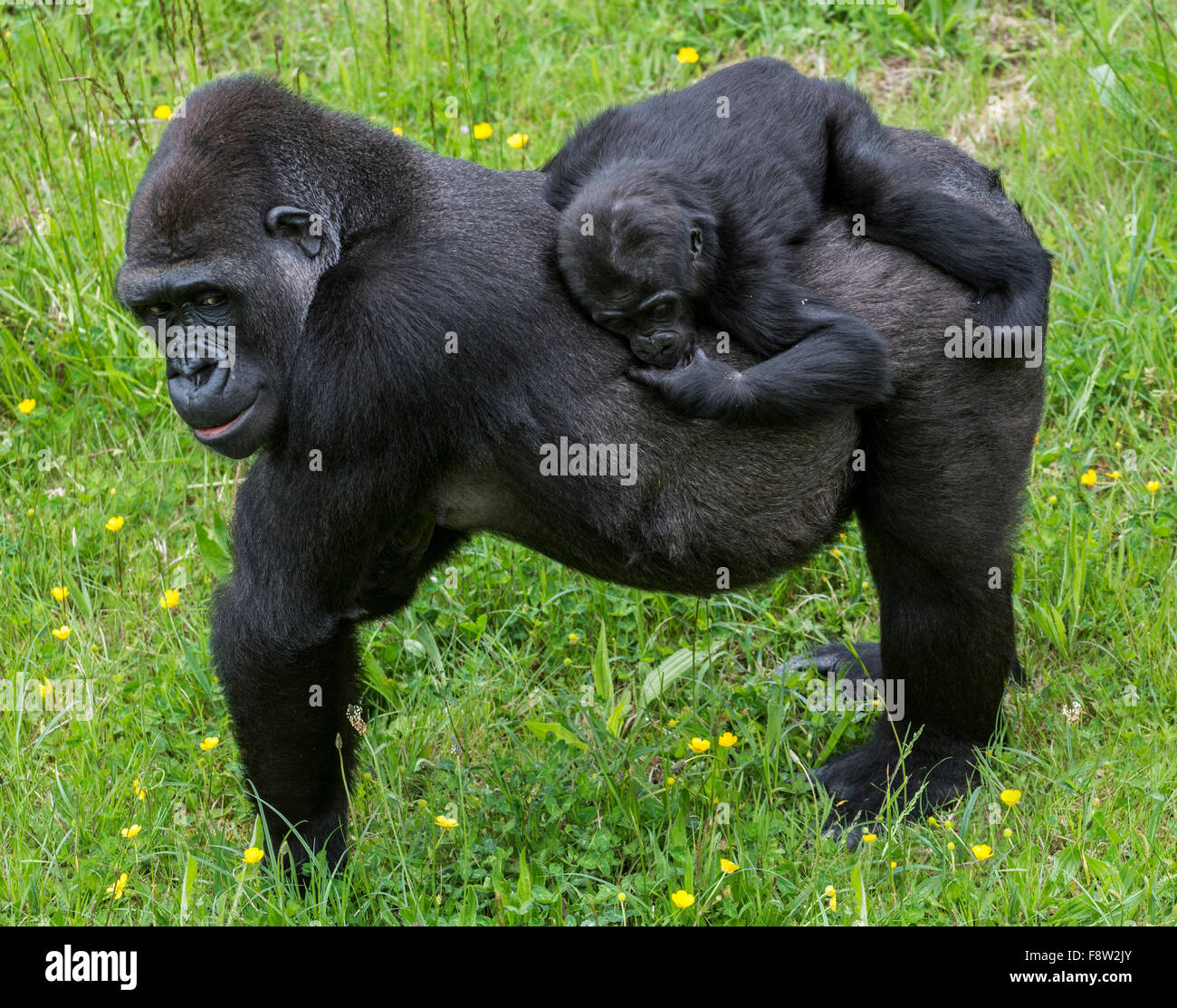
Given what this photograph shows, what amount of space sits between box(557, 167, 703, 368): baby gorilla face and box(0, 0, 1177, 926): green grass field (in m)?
1.37

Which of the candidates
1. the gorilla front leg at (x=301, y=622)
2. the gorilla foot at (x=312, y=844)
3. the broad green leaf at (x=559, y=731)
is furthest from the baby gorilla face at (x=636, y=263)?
the gorilla foot at (x=312, y=844)

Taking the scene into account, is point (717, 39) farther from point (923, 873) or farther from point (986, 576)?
point (923, 873)

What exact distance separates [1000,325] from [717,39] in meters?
3.95

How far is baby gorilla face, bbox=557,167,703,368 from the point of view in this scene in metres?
3.43

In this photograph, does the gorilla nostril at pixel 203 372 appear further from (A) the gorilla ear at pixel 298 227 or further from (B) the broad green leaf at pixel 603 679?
(B) the broad green leaf at pixel 603 679

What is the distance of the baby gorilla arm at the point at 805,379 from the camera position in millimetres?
3457

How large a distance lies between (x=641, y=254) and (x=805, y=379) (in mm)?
496

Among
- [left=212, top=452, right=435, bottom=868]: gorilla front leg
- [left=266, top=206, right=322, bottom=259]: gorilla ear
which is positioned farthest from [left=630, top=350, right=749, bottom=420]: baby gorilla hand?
[left=266, top=206, right=322, bottom=259]: gorilla ear

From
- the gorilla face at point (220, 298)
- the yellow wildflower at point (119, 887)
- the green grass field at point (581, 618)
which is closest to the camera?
the gorilla face at point (220, 298)

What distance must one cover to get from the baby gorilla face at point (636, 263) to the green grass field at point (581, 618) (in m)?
1.37

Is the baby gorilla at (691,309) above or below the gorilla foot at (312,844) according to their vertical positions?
above

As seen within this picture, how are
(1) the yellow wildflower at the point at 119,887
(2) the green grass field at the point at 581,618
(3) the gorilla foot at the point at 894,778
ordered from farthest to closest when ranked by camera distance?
(3) the gorilla foot at the point at 894,778, (2) the green grass field at the point at 581,618, (1) the yellow wildflower at the point at 119,887

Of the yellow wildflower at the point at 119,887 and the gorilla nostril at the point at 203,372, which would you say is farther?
the yellow wildflower at the point at 119,887

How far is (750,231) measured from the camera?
3.54 m
